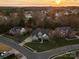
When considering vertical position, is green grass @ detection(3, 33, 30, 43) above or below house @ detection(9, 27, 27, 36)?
below

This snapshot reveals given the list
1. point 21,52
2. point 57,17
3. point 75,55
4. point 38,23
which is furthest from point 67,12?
point 21,52

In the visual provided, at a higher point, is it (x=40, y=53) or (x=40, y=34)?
(x=40, y=34)

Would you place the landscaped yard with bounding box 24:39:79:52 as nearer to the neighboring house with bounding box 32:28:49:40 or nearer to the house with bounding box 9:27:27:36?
the neighboring house with bounding box 32:28:49:40

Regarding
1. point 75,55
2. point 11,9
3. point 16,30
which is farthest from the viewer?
point 11,9

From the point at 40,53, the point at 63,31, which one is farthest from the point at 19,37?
the point at 63,31

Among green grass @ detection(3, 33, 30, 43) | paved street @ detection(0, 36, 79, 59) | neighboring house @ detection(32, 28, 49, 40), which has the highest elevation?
neighboring house @ detection(32, 28, 49, 40)

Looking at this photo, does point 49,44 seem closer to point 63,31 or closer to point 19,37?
point 63,31

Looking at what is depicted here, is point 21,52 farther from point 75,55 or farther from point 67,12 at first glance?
point 67,12

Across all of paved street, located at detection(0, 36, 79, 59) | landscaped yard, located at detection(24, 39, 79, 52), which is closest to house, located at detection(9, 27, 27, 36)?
paved street, located at detection(0, 36, 79, 59)

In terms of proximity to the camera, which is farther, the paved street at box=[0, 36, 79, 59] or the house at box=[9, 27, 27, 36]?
the house at box=[9, 27, 27, 36]
